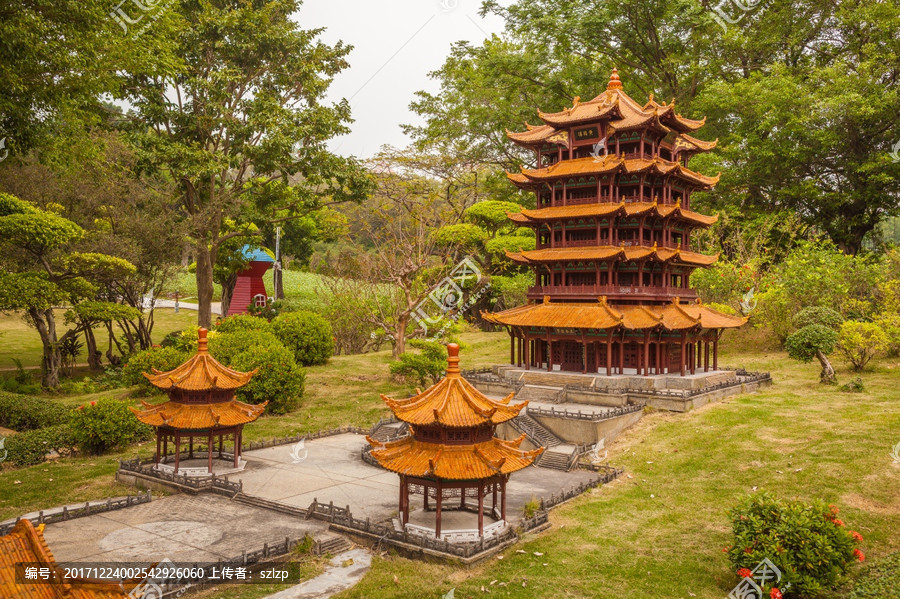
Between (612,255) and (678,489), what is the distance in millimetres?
13435

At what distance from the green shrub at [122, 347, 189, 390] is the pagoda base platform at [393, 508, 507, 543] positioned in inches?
769

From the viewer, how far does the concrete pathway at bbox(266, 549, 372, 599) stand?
1474 centimetres

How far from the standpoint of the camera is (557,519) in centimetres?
1961

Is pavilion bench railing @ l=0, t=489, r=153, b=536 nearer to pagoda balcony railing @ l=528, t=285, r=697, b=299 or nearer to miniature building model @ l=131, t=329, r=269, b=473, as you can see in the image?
miniature building model @ l=131, t=329, r=269, b=473

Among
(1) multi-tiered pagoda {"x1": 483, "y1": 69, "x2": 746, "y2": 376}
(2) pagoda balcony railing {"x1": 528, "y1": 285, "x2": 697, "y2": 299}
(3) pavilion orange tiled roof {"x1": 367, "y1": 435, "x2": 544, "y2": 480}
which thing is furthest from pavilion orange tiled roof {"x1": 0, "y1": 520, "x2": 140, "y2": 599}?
(2) pagoda balcony railing {"x1": 528, "y1": 285, "x2": 697, "y2": 299}

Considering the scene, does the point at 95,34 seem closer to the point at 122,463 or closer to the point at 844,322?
the point at 122,463

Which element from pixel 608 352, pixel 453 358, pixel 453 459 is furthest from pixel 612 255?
pixel 453 459

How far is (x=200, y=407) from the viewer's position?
75.3ft

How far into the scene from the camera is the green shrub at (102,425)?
1017 inches

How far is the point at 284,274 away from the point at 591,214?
39.7 m

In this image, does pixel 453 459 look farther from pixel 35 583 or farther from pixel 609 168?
pixel 609 168

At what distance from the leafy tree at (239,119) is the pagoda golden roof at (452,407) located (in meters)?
23.1

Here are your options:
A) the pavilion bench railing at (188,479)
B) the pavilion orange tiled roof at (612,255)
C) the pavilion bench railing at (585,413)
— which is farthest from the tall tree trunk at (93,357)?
the pavilion bench railing at (585,413)

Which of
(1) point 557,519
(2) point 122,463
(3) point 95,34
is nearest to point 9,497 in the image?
(2) point 122,463
